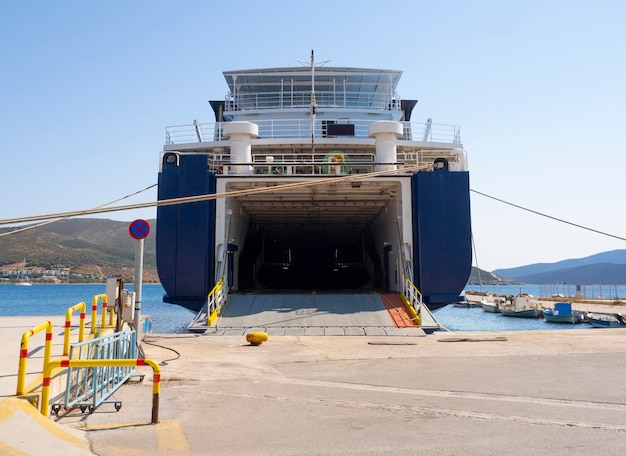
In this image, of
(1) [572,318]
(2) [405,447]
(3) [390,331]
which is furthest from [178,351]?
(1) [572,318]

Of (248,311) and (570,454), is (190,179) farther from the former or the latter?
(570,454)

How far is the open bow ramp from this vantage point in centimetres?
1309

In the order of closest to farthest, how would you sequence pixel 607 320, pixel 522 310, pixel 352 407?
pixel 352 407 < pixel 607 320 < pixel 522 310

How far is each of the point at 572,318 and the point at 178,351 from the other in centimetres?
3977

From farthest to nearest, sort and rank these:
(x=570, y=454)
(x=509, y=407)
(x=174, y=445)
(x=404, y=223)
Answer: (x=404, y=223) < (x=509, y=407) < (x=174, y=445) < (x=570, y=454)

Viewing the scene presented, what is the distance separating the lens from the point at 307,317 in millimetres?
14086

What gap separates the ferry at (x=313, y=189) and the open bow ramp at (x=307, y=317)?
1.06 metres

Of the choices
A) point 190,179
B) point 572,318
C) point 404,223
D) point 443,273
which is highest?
point 190,179

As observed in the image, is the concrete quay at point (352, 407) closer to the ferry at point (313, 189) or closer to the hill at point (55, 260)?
the ferry at point (313, 189)

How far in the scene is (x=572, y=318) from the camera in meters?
42.2

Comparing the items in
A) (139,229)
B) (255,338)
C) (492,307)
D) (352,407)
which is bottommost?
(492,307)

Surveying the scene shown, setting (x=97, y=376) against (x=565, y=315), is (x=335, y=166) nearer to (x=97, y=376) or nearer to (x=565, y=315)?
(x=97, y=376)

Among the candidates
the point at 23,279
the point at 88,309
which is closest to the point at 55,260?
the point at 23,279

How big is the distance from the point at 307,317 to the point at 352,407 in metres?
8.23
